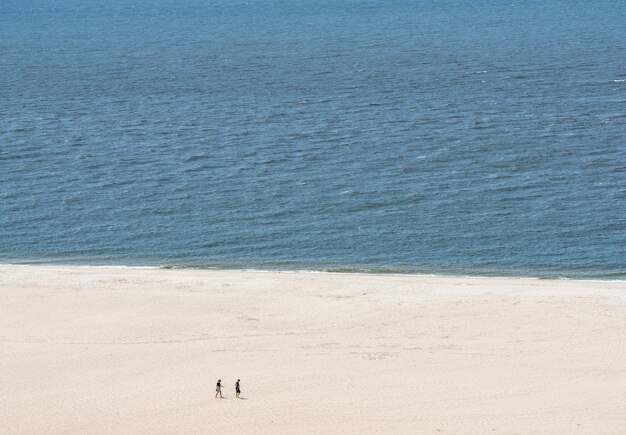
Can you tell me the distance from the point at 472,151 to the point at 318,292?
3222 centimetres

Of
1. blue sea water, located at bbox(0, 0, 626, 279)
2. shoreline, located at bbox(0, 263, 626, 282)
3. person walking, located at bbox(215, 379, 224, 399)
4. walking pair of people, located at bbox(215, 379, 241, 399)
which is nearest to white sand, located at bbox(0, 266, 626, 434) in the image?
walking pair of people, located at bbox(215, 379, 241, 399)

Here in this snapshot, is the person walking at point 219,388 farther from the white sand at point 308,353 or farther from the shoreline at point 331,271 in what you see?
the shoreline at point 331,271

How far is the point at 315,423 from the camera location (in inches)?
1720

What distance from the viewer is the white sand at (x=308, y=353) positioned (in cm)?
4409

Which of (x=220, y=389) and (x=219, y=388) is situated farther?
(x=220, y=389)

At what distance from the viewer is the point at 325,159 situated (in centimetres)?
8694

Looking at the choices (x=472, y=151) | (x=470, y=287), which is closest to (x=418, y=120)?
(x=472, y=151)

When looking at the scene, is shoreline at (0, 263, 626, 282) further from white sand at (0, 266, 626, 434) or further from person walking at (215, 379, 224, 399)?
person walking at (215, 379, 224, 399)

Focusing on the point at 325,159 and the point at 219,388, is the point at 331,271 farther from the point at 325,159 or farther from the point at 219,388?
the point at 325,159

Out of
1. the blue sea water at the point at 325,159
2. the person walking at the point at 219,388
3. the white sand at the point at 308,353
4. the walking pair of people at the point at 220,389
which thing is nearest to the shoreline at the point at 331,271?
the blue sea water at the point at 325,159

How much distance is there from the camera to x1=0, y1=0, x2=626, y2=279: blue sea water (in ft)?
224

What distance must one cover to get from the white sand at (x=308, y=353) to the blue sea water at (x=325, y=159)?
19.7ft

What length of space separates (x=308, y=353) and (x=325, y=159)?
38.0 metres

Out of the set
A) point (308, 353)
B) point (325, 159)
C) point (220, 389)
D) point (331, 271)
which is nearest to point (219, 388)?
point (220, 389)
